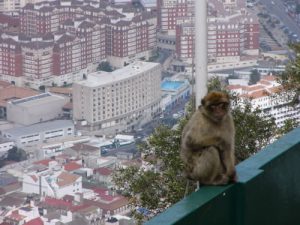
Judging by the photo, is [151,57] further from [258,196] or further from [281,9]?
[258,196]

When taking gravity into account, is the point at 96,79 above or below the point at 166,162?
below

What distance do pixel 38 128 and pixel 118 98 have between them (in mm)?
1798

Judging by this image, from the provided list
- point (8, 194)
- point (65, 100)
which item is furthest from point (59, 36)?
point (8, 194)

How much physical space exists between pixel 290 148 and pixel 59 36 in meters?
22.3

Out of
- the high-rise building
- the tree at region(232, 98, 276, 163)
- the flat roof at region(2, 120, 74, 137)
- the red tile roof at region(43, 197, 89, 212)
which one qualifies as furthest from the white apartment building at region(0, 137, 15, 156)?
the tree at region(232, 98, 276, 163)

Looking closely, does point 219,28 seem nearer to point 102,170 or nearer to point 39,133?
point 39,133

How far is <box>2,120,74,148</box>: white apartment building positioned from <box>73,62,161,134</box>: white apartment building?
18.5 inches

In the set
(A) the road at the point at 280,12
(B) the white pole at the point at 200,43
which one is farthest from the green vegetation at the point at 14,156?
(B) the white pole at the point at 200,43

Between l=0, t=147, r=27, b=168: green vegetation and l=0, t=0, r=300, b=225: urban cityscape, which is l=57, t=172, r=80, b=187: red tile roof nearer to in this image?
l=0, t=0, r=300, b=225: urban cityscape

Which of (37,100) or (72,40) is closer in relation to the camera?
(37,100)

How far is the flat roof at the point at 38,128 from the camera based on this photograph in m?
18.8

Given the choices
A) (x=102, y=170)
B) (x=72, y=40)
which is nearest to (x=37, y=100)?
(x=72, y=40)

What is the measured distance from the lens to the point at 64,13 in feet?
86.2

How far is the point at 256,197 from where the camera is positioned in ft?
7.06
